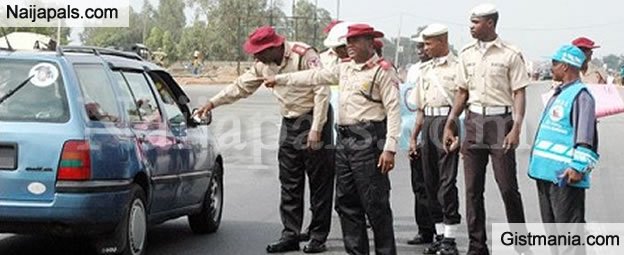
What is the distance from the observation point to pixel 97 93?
7.07 meters

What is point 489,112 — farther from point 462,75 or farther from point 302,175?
point 302,175

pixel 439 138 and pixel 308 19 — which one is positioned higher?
pixel 308 19

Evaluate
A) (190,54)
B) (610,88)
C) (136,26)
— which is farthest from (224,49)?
(610,88)

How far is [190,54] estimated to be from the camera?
3489 inches

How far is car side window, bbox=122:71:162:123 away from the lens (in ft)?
25.4

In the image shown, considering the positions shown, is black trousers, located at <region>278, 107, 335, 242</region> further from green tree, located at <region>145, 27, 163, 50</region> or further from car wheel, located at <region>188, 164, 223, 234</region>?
green tree, located at <region>145, 27, 163, 50</region>

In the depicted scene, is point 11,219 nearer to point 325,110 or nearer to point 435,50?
point 325,110

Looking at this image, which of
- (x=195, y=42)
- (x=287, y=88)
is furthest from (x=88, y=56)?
(x=195, y=42)

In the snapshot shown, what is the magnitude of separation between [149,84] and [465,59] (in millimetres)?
2554

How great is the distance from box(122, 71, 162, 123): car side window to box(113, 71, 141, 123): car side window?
6 centimetres

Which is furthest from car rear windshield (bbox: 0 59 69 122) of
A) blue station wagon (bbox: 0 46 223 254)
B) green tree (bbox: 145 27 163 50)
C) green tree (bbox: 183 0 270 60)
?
green tree (bbox: 145 27 163 50)

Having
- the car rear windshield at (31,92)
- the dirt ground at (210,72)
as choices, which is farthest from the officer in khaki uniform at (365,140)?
the dirt ground at (210,72)

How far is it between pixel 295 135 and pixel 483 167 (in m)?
1.62

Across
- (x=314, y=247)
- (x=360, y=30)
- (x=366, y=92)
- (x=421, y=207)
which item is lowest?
(x=314, y=247)
